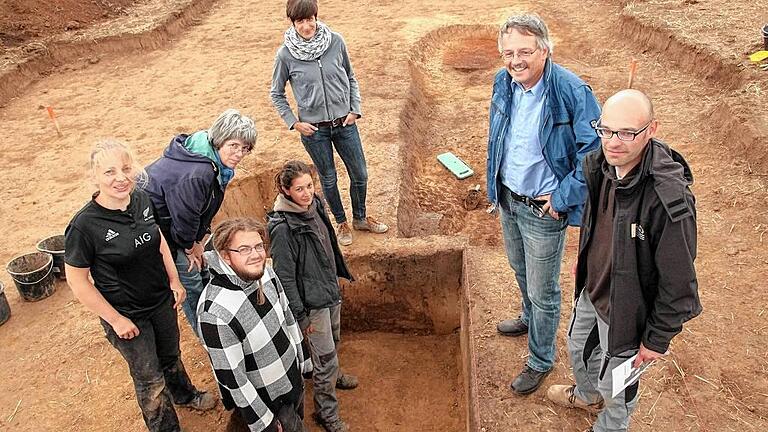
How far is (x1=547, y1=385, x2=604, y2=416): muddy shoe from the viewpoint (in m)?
3.75

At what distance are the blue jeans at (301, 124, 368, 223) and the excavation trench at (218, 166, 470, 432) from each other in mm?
467

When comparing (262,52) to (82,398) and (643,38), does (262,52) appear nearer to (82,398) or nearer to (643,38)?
(643,38)

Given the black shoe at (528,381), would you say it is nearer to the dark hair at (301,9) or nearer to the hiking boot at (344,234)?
the hiking boot at (344,234)

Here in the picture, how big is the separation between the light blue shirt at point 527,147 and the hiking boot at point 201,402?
2683mm

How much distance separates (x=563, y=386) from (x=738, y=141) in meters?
5.06

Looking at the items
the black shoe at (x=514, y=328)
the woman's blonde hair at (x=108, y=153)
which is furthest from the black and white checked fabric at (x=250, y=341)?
the black shoe at (x=514, y=328)

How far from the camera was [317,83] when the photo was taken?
4.91m

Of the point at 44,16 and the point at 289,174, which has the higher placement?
the point at 289,174

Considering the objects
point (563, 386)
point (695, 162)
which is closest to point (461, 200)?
point (695, 162)

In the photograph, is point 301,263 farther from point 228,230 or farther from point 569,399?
point 569,399

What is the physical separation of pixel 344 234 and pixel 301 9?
7.25 ft

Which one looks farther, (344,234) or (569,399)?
(344,234)

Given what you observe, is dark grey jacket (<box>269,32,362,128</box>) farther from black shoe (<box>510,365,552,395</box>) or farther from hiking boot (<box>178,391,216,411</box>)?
black shoe (<box>510,365,552,395</box>)

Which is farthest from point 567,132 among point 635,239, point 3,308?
point 3,308
